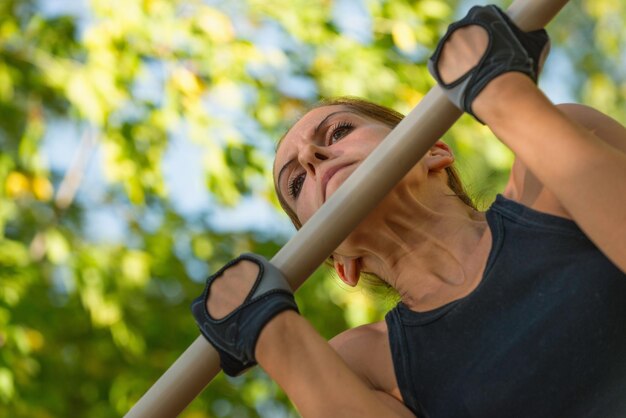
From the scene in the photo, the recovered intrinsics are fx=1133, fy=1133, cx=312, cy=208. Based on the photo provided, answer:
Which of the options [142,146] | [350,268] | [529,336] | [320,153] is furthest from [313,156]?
[142,146]

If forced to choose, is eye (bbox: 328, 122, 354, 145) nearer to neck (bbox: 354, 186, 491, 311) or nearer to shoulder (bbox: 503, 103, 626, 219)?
neck (bbox: 354, 186, 491, 311)

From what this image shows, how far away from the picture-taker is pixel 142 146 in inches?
141

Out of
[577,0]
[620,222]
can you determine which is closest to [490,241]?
[620,222]

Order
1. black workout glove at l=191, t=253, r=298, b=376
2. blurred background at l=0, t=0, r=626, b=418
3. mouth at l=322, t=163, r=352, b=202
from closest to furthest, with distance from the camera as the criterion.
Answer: black workout glove at l=191, t=253, r=298, b=376 → mouth at l=322, t=163, r=352, b=202 → blurred background at l=0, t=0, r=626, b=418

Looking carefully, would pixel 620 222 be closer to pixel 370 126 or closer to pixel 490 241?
pixel 490 241

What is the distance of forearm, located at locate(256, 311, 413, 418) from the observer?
4.04ft

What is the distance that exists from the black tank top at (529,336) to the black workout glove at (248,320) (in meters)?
0.18

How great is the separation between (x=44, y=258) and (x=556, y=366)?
2.82 m

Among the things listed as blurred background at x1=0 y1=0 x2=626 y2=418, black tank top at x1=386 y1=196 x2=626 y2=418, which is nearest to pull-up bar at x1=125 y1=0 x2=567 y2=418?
black tank top at x1=386 y1=196 x2=626 y2=418

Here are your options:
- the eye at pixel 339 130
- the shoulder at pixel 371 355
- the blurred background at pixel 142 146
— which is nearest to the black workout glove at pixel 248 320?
the shoulder at pixel 371 355

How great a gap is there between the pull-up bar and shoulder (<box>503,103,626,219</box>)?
11 centimetres

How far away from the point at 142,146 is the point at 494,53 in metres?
2.47

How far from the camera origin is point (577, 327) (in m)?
1.21

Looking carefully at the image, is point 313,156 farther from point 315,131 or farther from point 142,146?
point 142,146
